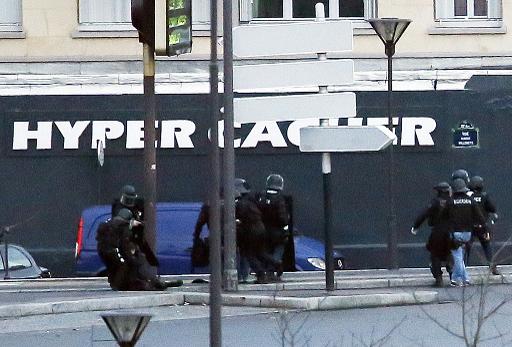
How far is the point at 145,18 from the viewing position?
19344 millimetres

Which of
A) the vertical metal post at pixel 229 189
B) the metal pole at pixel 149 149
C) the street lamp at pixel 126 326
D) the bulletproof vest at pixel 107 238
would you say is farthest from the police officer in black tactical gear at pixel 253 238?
the street lamp at pixel 126 326

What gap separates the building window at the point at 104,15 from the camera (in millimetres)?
27844

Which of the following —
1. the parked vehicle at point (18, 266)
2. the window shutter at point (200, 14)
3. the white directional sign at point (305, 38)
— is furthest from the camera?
the window shutter at point (200, 14)

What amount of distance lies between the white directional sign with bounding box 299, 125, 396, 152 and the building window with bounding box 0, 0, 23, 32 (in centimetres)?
1152

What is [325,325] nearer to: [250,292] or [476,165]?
[250,292]

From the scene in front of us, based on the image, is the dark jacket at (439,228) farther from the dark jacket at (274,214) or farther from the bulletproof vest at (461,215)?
the dark jacket at (274,214)

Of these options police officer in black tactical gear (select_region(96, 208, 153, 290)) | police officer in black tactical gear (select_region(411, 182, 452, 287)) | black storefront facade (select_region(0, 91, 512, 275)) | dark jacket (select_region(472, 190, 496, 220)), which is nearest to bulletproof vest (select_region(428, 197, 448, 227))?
police officer in black tactical gear (select_region(411, 182, 452, 287))

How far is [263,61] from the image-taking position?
27.9m

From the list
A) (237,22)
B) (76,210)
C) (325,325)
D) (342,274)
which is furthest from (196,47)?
(325,325)

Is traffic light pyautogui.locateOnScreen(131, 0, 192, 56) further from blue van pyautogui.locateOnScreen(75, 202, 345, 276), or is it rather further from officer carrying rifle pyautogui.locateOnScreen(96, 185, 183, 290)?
blue van pyautogui.locateOnScreen(75, 202, 345, 276)

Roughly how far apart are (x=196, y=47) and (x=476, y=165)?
552 centimetres

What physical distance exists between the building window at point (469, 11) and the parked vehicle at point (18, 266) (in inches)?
358

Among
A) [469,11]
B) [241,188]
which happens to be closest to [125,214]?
[241,188]

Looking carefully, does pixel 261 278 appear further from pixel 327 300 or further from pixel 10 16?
pixel 10 16
